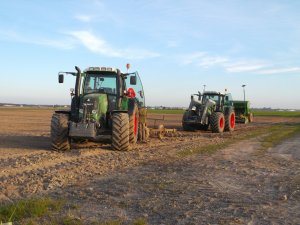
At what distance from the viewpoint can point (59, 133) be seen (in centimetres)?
1216

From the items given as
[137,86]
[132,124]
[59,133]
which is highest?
[137,86]

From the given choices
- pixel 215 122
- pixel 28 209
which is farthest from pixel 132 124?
pixel 215 122

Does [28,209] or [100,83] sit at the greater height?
[100,83]

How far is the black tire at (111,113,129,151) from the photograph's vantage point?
11.9m

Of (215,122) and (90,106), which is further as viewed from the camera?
(215,122)

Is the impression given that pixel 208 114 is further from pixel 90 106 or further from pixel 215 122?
pixel 90 106

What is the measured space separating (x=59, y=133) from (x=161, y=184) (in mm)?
5544

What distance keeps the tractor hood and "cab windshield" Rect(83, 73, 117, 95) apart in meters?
0.75

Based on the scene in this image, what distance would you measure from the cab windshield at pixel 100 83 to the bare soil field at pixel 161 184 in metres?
2.08

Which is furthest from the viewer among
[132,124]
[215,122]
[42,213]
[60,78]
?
[215,122]

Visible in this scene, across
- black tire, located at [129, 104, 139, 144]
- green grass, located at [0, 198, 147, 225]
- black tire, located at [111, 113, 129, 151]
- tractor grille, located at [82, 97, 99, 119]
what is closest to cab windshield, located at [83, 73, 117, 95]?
black tire, located at [129, 104, 139, 144]

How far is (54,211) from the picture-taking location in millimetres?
5582

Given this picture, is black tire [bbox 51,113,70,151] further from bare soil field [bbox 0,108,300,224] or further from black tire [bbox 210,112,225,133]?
black tire [bbox 210,112,225,133]

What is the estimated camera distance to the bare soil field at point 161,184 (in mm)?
5621
